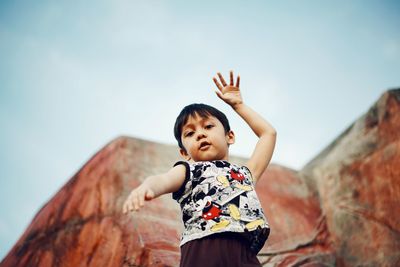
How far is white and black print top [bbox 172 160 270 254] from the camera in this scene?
153 cm

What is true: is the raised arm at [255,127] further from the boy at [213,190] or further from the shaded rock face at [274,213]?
the shaded rock face at [274,213]

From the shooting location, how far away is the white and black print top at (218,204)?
60.4 inches

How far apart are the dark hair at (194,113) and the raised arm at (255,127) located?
14 centimetres

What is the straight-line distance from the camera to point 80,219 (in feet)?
11.1

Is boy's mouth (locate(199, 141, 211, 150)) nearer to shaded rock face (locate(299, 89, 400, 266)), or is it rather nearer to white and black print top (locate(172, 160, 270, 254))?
white and black print top (locate(172, 160, 270, 254))

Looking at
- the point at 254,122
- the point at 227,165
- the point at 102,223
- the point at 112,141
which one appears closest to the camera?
the point at 227,165

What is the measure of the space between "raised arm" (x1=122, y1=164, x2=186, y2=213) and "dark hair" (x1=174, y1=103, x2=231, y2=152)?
291mm

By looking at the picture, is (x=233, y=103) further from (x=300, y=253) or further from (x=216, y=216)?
(x=300, y=253)

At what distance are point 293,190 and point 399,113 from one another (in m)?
1.39

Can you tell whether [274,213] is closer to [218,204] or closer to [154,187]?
[218,204]

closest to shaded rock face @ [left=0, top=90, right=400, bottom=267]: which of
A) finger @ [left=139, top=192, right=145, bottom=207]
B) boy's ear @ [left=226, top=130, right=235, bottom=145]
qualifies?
boy's ear @ [left=226, top=130, right=235, bottom=145]

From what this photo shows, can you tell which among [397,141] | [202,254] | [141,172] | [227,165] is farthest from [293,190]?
[202,254]

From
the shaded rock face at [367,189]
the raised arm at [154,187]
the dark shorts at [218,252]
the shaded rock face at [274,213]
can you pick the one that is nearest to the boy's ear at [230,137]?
the raised arm at [154,187]

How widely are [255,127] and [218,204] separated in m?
0.61
